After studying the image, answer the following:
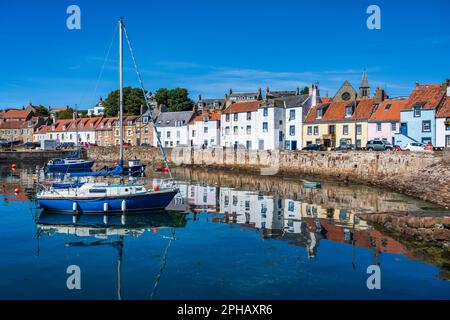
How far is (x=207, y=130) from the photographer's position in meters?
78.1

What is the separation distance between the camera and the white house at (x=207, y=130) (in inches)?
3022

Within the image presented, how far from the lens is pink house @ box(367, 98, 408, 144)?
5397 centimetres

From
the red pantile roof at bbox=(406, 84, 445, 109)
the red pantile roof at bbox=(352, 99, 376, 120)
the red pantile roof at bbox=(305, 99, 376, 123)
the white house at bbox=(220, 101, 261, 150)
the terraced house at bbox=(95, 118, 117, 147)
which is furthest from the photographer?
the terraced house at bbox=(95, 118, 117, 147)

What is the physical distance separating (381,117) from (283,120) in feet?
51.4

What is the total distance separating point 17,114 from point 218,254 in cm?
11943

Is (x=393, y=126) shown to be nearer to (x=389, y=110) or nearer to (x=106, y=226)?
(x=389, y=110)

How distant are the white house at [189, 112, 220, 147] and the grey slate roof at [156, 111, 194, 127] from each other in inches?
145

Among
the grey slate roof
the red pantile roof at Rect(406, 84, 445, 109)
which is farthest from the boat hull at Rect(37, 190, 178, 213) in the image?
the grey slate roof

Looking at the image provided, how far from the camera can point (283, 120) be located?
6650cm

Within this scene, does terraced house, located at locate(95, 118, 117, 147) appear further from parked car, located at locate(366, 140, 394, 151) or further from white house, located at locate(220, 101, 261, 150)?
parked car, located at locate(366, 140, 394, 151)

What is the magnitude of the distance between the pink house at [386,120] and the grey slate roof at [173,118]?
37.9 meters

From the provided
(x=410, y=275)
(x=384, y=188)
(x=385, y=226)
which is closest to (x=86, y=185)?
(x=385, y=226)

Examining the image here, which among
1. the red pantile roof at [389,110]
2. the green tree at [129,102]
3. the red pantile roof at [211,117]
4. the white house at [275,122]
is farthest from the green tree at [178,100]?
the red pantile roof at [389,110]

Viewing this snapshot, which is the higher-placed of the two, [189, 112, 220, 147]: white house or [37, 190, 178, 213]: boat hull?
[189, 112, 220, 147]: white house
